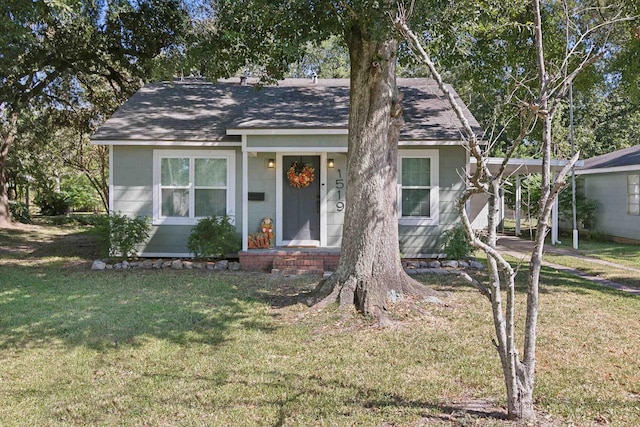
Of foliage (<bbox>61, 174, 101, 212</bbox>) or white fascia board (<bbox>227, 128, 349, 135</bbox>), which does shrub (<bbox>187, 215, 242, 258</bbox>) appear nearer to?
white fascia board (<bbox>227, 128, 349, 135</bbox>)

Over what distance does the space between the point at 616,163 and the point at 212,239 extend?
12.7m

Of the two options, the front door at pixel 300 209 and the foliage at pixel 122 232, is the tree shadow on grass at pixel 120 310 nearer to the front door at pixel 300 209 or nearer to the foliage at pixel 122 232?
the foliage at pixel 122 232

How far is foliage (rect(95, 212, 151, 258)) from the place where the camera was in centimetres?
922

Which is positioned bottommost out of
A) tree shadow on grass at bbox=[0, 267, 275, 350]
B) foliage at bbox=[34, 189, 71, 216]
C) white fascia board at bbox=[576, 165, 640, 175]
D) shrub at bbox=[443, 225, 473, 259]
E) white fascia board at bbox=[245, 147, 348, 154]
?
tree shadow on grass at bbox=[0, 267, 275, 350]

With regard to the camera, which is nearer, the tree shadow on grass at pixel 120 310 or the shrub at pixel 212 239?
the tree shadow on grass at pixel 120 310

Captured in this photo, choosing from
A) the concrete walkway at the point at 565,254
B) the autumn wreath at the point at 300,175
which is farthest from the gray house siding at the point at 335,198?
the concrete walkway at the point at 565,254

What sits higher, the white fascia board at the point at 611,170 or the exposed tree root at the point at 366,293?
the white fascia board at the point at 611,170

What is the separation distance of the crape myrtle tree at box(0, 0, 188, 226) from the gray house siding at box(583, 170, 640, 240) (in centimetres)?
1349

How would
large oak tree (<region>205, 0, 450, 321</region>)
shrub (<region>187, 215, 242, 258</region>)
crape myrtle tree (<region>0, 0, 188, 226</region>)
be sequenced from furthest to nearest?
1. crape myrtle tree (<region>0, 0, 188, 226</region>)
2. shrub (<region>187, 215, 242, 258</region>)
3. large oak tree (<region>205, 0, 450, 321</region>)

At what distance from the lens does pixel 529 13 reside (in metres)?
7.49

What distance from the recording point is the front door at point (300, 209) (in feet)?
32.7

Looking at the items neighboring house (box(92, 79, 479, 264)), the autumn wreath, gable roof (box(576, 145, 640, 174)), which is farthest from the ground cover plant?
gable roof (box(576, 145, 640, 174))

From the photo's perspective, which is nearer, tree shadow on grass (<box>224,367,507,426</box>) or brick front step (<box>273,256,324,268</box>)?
tree shadow on grass (<box>224,367,507,426</box>)

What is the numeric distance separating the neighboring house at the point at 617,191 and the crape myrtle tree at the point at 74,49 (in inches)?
523
